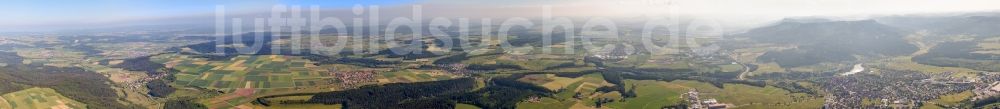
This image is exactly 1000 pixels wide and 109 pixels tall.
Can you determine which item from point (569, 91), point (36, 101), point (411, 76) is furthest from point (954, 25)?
point (36, 101)

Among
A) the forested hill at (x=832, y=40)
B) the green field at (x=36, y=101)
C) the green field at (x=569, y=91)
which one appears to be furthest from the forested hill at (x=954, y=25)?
the green field at (x=36, y=101)

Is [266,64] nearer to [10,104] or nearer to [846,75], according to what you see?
[10,104]

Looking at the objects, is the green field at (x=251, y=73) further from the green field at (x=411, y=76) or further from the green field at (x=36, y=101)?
the green field at (x=36, y=101)

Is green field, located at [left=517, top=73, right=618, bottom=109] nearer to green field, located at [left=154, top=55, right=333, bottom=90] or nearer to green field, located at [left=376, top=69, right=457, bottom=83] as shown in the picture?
green field, located at [left=376, top=69, right=457, bottom=83]

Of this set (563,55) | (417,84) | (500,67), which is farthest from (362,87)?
(563,55)

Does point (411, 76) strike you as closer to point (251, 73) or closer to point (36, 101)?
point (251, 73)

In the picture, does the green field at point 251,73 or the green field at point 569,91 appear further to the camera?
the green field at point 251,73
